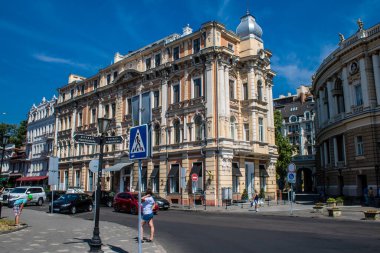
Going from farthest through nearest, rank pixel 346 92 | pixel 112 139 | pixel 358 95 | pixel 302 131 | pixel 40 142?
1. pixel 302 131
2. pixel 40 142
3. pixel 346 92
4. pixel 358 95
5. pixel 112 139

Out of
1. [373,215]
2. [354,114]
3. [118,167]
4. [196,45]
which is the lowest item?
[373,215]

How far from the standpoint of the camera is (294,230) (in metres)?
15.8

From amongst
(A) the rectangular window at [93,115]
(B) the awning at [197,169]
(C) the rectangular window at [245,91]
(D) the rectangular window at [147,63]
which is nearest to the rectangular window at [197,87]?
(C) the rectangular window at [245,91]

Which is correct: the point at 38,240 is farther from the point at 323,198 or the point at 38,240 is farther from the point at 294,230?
the point at 323,198

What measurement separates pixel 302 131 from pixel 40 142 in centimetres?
6139

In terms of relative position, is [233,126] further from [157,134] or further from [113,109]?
[113,109]

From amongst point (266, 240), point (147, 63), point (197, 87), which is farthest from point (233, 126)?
point (266, 240)

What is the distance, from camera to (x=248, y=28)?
40844 mm

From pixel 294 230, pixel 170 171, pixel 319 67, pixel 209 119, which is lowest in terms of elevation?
pixel 294 230

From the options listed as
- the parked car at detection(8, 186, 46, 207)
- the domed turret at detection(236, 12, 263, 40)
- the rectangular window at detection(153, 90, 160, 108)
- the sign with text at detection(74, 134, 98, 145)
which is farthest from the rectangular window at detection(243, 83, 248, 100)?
the sign with text at detection(74, 134, 98, 145)

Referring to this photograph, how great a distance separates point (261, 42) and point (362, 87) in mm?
12161

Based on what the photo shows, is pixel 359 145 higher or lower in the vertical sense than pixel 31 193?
higher

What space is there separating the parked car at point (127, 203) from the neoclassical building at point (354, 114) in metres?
21.1

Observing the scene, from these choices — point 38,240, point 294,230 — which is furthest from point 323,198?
point 38,240
